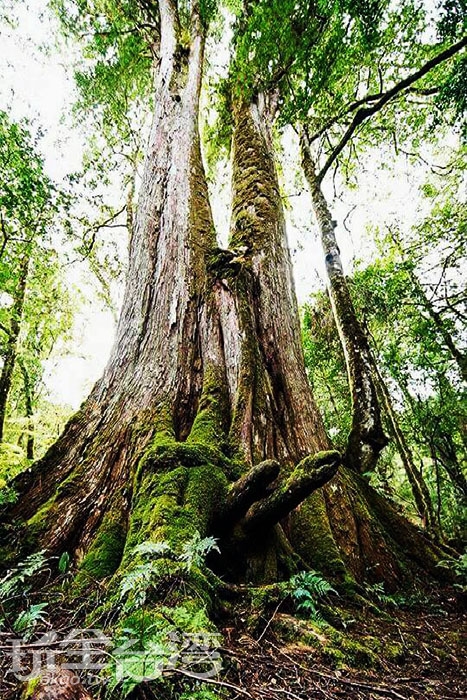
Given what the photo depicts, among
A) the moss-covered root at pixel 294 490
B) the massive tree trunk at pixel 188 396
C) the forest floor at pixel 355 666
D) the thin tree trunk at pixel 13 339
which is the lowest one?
the forest floor at pixel 355 666

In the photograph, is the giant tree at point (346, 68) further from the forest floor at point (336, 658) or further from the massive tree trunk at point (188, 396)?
the forest floor at point (336, 658)

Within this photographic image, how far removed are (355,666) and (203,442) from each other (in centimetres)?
165

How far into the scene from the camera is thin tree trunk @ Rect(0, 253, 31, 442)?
9.37m

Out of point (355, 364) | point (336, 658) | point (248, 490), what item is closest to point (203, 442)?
point (248, 490)

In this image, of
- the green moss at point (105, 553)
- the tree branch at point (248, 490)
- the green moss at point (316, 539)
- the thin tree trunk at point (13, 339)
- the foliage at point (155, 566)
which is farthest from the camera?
the thin tree trunk at point (13, 339)

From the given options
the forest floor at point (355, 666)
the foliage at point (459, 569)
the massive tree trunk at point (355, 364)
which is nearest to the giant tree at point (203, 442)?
the foliage at point (459, 569)

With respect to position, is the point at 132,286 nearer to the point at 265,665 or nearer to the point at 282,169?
the point at 265,665

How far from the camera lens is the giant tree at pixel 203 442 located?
2.42m

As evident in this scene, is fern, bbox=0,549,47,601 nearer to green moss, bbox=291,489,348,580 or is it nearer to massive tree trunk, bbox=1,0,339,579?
massive tree trunk, bbox=1,0,339,579

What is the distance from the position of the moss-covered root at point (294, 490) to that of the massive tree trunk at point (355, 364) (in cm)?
247

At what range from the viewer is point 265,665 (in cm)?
158

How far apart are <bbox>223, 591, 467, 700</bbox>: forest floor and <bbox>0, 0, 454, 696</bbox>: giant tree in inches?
10.6

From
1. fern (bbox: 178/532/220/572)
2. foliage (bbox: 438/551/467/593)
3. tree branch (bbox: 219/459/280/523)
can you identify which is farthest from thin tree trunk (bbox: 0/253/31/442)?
foliage (bbox: 438/551/467/593)

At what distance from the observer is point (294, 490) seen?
2367mm
